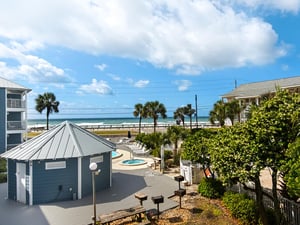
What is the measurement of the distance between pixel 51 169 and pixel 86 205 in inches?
103

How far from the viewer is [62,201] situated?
12.5 meters

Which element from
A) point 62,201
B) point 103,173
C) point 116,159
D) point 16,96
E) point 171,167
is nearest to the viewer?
point 62,201

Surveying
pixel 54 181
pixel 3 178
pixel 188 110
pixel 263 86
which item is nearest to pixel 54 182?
pixel 54 181

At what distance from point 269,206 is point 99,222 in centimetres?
742

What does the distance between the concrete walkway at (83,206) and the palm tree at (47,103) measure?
81.8ft

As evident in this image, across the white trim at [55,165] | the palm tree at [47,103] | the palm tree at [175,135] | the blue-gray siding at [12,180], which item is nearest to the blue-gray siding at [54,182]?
the white trim at [55,165]

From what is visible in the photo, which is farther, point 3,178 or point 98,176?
point 3,178

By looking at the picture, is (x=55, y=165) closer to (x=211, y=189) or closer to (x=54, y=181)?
(x=54, y=181)

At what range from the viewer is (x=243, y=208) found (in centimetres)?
1012

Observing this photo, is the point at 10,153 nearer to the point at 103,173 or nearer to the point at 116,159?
the point at 103,173

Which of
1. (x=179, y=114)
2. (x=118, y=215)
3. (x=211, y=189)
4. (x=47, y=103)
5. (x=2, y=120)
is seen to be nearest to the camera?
(x=118, y=215)

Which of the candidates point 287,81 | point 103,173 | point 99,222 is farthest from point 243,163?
point 287,81

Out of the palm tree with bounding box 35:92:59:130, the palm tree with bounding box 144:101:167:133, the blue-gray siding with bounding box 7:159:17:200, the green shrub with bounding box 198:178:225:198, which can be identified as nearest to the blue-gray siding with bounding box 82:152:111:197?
the blue-gray siding with bounding box 7:159:17:200

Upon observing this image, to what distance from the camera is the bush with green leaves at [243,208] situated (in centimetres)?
998
